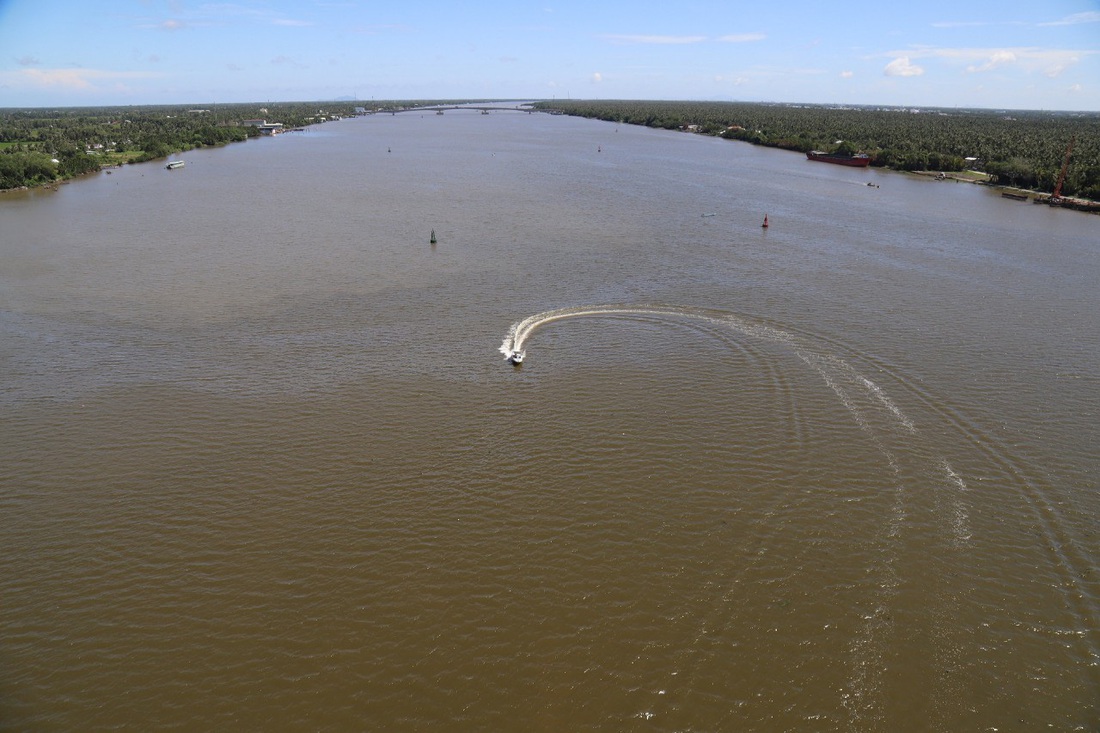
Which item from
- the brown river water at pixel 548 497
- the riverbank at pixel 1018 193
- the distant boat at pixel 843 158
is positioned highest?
the distant boat at pixel 843 158

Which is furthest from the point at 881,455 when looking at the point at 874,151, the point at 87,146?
the point at 87,146

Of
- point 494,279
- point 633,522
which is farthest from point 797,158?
point 633,522

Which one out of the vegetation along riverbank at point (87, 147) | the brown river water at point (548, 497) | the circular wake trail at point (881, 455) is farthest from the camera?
the vegetation along riverbank at point (87, 147)

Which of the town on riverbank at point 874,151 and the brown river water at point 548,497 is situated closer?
the brown river water at point 548,497

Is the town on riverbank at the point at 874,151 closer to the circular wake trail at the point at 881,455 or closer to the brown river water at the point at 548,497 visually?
the brown river water at the point at 548,497

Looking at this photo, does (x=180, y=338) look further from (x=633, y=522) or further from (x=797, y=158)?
(x=797, y=158)

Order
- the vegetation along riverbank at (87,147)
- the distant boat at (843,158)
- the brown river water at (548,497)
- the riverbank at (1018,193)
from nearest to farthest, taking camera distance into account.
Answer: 1. the brown river water at (548,497)
2. the riverbank at (1018,193)
3. the vegetation along riverbank at (87,147)
4. the distant boat at (843,158)

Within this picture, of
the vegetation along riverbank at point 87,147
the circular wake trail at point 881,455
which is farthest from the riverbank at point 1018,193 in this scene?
the vegetation along riverbank at point 87,147
